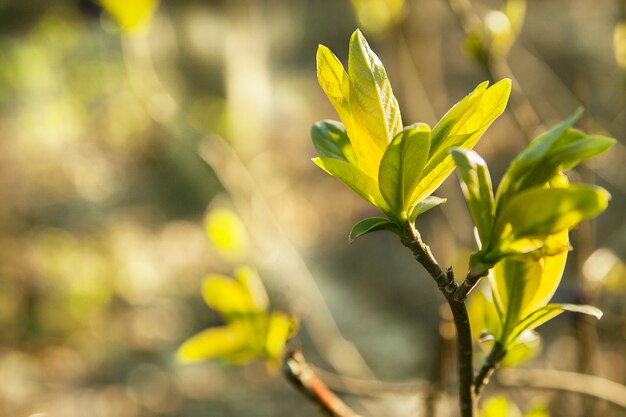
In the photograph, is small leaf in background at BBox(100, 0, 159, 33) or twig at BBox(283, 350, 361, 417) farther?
small leaf in background at BBox(100, 0, 159, 33)

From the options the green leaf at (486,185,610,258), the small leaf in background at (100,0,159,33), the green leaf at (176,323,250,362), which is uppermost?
the small leaf in background at (100,0,159,33)

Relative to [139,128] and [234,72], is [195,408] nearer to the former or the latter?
[234,72]

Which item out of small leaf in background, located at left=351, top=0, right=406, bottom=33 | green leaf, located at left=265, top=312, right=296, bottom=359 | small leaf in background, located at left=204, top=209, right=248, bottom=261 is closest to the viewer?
green leaf, located at left=265, top=312, right=296, bottom=359

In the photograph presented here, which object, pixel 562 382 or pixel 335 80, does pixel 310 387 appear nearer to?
pixel 335 80

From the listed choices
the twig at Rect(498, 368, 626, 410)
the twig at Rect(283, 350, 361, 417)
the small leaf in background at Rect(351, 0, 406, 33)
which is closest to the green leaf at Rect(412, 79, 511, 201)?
the twig at Rect(283, 350, 361, 417)

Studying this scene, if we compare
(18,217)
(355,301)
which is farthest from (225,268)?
(18,217)

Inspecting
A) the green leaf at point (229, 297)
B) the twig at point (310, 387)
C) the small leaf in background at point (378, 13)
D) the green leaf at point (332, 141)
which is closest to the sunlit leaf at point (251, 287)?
the green leaf at point (229, 297)

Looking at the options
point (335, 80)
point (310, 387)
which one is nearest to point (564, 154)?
point (335, 80)

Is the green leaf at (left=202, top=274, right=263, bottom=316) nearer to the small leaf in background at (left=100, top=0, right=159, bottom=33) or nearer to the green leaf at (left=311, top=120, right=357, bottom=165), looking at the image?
the green leaf at (left=311, top=120, right=357, bottom=165)
